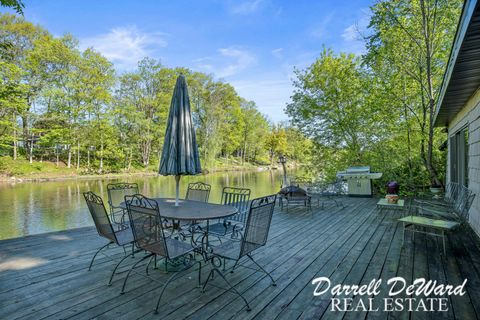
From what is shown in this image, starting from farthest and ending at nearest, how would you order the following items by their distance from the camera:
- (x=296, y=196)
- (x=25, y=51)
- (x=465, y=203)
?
1. (x=25, y=51)
2. (x=296, y=196)
3. (x=465, y=203)

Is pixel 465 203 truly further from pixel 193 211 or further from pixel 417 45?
pixel 417 45

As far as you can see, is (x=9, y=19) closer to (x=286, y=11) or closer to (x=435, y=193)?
(x=286, y=11)

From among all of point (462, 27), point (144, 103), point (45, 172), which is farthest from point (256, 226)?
point (144, 103)

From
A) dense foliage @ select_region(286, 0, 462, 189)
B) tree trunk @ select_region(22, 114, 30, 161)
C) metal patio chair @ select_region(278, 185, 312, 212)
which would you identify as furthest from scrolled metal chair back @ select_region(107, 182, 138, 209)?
tree trunk @ select_region(22, 114, 30, 161)

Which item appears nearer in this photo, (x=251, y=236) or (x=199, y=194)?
(x=251, y=236)

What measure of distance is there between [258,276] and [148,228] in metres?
1.23

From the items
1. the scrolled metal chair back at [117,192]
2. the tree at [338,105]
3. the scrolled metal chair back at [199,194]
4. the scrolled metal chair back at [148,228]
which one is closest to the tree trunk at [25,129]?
the tree at [338,105]

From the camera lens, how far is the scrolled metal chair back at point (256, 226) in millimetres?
2262

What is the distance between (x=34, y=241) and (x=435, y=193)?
939cm

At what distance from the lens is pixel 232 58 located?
22641 millimetres

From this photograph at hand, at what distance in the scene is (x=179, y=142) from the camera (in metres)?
3.30

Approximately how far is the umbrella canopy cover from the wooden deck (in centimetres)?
122

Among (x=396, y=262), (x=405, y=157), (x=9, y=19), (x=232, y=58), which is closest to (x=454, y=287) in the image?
(x=396, y=262)

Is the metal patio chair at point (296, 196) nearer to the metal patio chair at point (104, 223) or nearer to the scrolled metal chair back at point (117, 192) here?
the scrolled metal chair back at point (117, 192)
